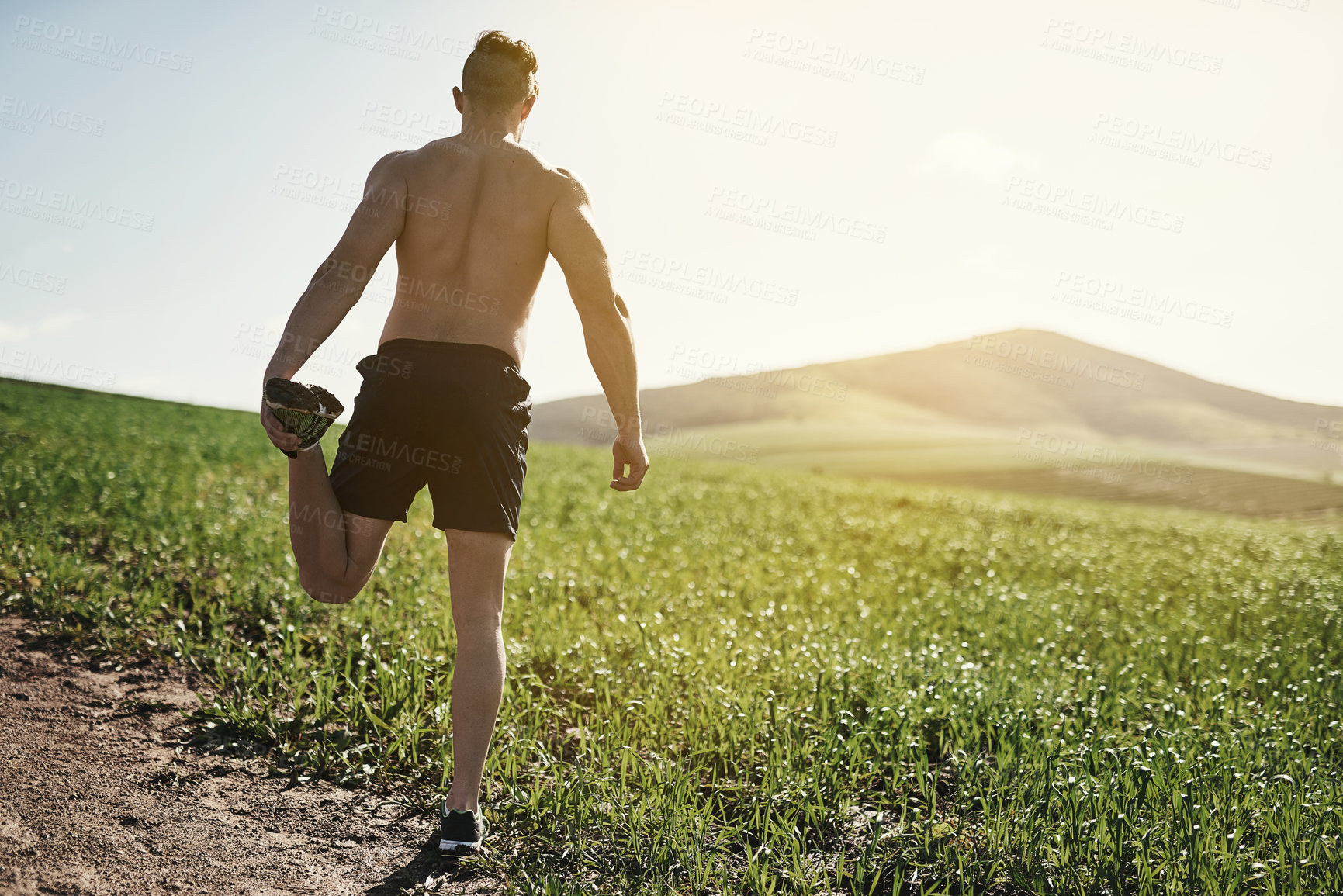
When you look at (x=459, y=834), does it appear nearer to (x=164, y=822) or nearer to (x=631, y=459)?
(x=164, y=822)

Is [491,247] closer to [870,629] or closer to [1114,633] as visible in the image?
[870,629]

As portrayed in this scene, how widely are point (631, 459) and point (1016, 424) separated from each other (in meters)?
91.9

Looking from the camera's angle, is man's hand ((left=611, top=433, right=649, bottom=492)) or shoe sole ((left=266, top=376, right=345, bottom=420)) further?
man's hand ((left=611, top=433, right=649, bottom=492))

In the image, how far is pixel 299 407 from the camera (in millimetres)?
2428

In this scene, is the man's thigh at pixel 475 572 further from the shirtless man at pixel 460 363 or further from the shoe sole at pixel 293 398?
the shoe sole at pixel 293 398

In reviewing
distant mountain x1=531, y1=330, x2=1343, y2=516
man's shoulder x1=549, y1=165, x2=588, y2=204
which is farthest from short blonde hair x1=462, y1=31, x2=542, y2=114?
distant mountain x1=531, y1=330, x2=1343, y2=516

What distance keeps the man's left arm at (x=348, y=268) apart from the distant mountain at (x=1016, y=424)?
3359 centimetres

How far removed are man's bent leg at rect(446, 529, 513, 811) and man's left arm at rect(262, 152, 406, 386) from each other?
0.82 metres

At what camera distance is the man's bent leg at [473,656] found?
262 cm

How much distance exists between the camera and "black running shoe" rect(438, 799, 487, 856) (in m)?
2.59

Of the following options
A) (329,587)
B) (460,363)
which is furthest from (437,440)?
(329,587)

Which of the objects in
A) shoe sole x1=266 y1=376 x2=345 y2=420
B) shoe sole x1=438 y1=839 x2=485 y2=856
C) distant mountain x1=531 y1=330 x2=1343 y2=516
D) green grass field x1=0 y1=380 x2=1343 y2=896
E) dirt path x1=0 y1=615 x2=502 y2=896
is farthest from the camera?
distant mountain x1=531 y1=330 x2=1343 y2=516

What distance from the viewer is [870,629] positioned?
19.2 ft

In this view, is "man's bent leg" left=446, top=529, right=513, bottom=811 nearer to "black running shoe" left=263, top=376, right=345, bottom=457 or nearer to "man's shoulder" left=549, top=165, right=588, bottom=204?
"black running shoe" left=263, top=376, right=345, bottom=457
